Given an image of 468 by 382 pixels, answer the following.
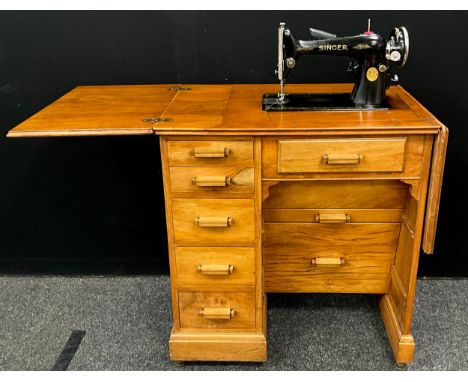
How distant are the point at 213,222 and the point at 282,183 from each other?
35cm

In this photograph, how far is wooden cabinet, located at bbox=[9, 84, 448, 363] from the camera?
1.74 meters

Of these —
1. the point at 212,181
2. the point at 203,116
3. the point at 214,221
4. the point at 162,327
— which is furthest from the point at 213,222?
the point at 162,327

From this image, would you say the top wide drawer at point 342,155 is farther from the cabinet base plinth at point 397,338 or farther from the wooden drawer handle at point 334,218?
the cabinet base plinth at point 397,338

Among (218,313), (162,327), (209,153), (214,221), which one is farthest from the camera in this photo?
(162,327)

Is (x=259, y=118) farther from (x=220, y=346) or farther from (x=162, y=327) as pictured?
(x=162, y=327)

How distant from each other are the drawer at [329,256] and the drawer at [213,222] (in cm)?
27

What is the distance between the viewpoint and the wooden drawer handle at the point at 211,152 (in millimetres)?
1747

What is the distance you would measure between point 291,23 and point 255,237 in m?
0.95

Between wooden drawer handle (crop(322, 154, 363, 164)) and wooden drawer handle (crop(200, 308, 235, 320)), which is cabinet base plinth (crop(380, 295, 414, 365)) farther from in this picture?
wooden drawer handle (crop(322, 154, 363, 164))

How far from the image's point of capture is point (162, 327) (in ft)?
7.63

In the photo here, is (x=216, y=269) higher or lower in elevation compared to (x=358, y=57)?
lower

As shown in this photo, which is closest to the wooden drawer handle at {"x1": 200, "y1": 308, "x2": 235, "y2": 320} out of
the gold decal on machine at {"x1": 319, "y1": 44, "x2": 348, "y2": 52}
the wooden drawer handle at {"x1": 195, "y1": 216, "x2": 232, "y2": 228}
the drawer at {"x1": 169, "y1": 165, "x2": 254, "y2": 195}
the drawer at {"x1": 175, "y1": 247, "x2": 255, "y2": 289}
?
the drawer at {"x1": 175, "y1": 247, "x2": 255, "y2": 289}

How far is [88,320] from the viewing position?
93.4 inches

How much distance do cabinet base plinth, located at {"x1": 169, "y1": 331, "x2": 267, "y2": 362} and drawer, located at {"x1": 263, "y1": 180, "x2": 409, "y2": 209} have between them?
53cm
